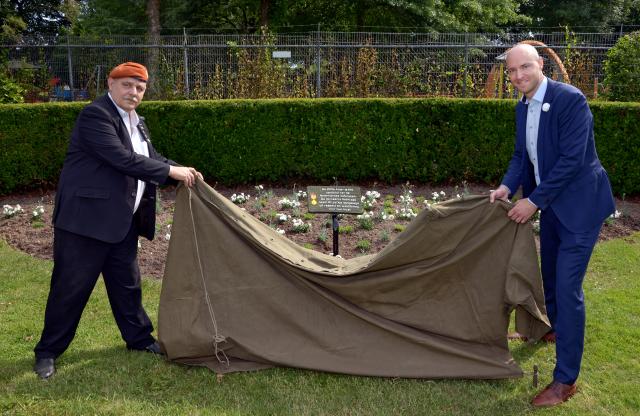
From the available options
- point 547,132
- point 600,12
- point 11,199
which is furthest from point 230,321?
point 600,12

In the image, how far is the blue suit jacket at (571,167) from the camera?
12.6 feet

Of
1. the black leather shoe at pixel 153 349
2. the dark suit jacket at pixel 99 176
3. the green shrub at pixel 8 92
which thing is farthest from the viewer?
the green shrub at pixel 8 92

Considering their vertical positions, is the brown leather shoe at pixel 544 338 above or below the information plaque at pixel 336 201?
below

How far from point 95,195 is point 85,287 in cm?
64

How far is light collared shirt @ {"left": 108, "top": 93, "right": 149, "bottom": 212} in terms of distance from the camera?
14.5ft

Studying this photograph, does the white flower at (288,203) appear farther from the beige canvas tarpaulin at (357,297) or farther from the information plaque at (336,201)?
the beige canvas tarpaulin at (357,297)

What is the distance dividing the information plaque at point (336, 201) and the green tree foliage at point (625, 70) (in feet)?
29.7

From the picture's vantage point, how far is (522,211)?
4.02 meters

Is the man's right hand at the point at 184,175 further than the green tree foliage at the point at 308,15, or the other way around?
the green tree foliage at the point at 308,15

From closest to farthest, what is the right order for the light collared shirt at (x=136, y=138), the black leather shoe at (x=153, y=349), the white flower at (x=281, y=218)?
the light collared shirt at (x=136, y=138), the black leather shoe at (x=153, y=349), the white flower at (x=281, y=218)

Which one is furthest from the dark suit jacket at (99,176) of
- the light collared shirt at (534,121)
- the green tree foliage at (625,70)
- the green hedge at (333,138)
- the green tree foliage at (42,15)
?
the green tree foliage at (42,15)

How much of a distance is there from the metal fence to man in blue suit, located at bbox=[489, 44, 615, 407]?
9966mm

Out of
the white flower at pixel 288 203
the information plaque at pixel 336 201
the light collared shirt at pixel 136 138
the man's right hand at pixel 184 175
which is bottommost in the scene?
the white flower at pixel 288 203

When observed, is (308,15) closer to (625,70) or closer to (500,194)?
(625,70)
